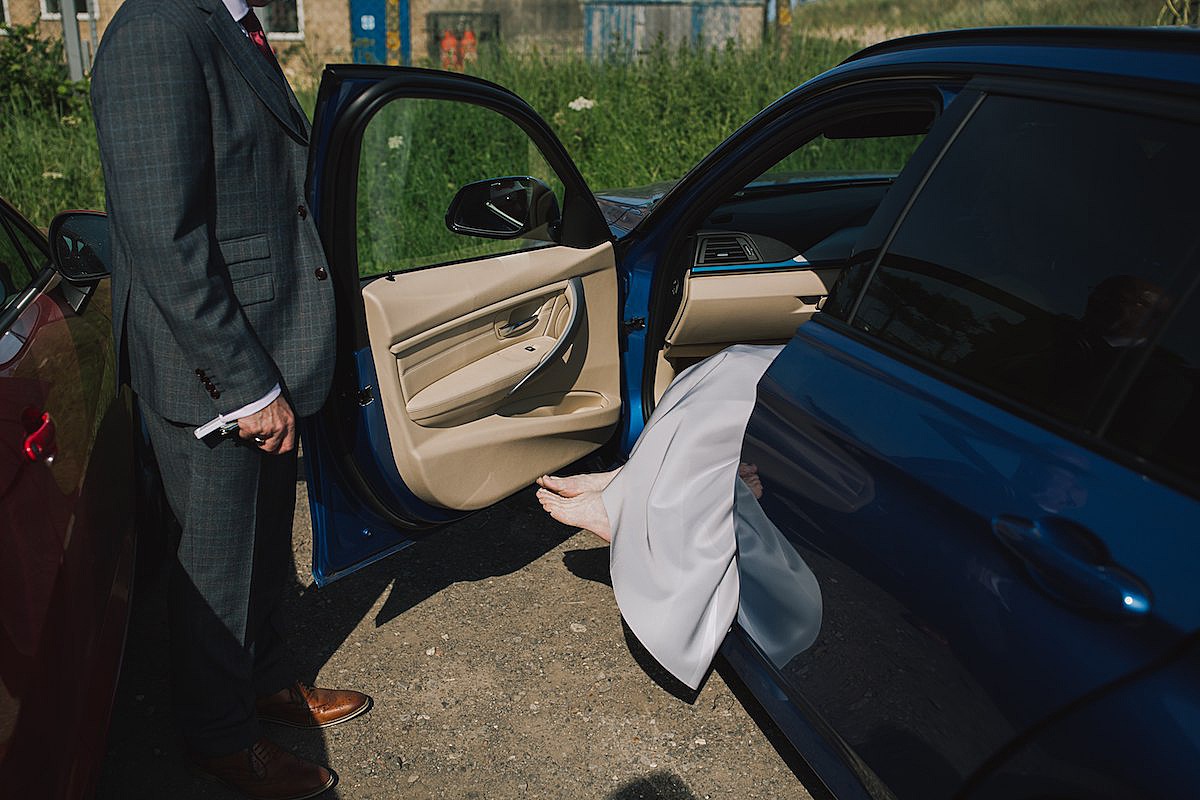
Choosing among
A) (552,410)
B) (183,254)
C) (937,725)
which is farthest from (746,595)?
(183,254)

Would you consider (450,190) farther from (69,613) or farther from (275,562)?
(69,613)

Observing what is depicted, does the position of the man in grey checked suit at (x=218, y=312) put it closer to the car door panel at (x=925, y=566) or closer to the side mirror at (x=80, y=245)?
the side mirror at (x=80, y=245)

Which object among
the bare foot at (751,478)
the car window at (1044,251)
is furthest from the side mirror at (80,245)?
the car window at (1044,251)

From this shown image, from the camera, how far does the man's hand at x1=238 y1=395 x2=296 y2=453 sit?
2.07 metres

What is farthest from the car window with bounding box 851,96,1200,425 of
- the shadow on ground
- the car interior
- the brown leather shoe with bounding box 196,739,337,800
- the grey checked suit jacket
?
the brown leather shoe with bounding box 196,739,337,800

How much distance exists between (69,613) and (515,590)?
1.61m

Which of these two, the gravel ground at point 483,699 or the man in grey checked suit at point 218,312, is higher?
the man in grey checked suit at point 218,312

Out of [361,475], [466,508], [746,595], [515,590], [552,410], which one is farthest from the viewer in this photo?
[515,590]

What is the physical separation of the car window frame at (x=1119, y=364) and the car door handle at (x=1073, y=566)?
0.13 meters

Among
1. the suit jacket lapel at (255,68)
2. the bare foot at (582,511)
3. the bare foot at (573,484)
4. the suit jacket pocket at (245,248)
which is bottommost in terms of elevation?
the bare foot at (582,511)

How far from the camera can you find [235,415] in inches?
80.8

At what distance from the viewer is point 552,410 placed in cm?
290

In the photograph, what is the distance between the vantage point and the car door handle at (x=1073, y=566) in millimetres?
1315

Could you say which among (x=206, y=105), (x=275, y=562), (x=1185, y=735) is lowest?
(x=275, y=562)
